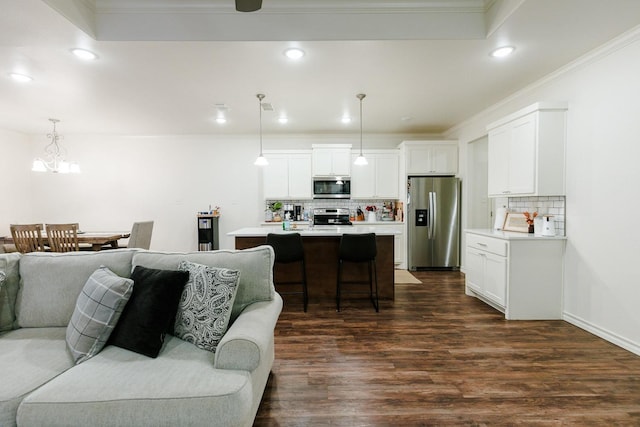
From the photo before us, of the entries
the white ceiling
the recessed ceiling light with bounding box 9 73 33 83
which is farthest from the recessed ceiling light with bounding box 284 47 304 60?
the recessed ceiling light with bounding box 9 73 33 83

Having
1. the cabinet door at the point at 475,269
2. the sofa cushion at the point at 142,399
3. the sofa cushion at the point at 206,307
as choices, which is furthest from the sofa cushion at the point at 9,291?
the cabinet door at the point at 475,269

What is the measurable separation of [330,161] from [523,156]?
3.07 m

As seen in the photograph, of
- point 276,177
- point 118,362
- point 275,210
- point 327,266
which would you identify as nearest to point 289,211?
point 275,210

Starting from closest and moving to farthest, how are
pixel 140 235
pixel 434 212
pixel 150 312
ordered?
pixel 150 312
pixel 140 235
pixel 434 212

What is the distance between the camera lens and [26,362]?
4.67 ft

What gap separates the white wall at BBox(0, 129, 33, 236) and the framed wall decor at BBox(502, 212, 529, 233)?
8.11 m

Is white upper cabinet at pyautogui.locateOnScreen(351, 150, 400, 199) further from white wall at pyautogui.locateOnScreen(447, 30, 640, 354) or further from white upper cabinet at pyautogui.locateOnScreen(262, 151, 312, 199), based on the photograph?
white wall at pyautogui.locateOnScreen(447, 30, 640, 354)

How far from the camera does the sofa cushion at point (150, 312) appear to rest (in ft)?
4.83

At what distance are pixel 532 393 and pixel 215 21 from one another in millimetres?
3589

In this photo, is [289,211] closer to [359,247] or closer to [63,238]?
[359,247]

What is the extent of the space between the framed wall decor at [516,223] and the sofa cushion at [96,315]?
12.9 feet

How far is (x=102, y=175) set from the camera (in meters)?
5.70

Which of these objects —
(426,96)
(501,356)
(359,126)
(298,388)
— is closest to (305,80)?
(426,96)

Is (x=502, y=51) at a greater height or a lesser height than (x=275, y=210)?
greater
